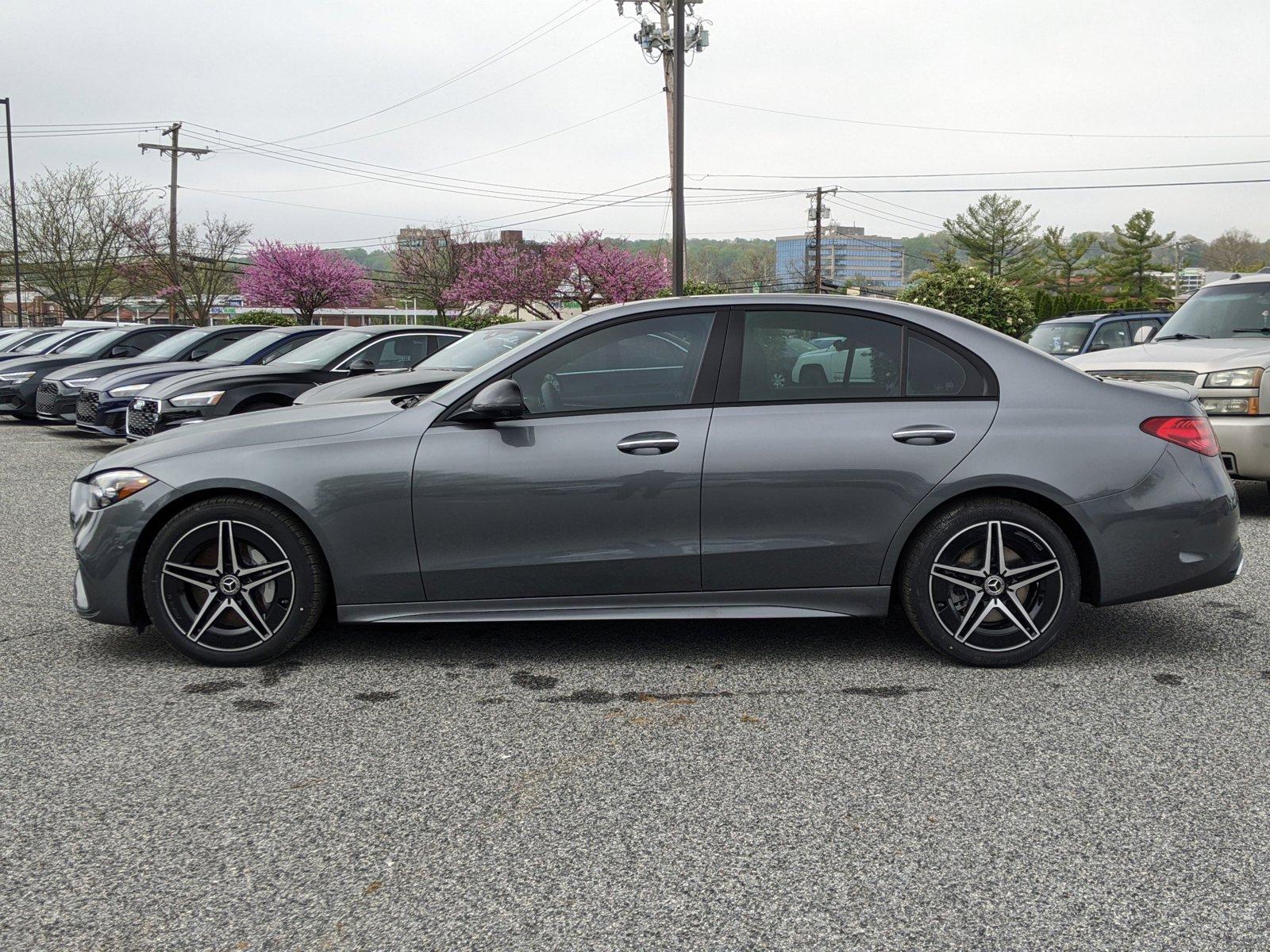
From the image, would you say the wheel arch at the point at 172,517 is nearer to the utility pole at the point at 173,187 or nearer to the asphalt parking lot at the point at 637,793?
the asphalt parking lot at the point at 637,793

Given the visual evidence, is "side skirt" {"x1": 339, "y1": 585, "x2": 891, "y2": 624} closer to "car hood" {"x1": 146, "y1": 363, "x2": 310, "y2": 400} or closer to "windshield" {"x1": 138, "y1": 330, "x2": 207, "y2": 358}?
"car hood" {"x1": 146, "y1": 363, "x2": 310, "y2": 400}

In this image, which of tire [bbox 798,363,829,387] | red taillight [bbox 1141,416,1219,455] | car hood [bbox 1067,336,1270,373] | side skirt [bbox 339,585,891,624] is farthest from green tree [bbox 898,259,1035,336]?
side skirt [bbox 339,585,891,624]

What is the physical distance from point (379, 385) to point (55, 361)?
11485 mm

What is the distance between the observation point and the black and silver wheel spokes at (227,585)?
15.0ft

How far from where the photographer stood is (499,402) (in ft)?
14.7

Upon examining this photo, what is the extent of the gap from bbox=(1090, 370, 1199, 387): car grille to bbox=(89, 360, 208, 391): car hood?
386 inches

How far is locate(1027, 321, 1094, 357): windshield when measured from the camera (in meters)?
16.0

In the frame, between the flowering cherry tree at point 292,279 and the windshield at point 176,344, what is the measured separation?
102ft

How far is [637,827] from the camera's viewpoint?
3.12 meters

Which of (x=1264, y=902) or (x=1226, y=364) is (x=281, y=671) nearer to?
(x=1264, y=902)

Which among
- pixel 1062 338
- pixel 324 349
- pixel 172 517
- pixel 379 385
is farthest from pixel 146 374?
pixel 1062 338

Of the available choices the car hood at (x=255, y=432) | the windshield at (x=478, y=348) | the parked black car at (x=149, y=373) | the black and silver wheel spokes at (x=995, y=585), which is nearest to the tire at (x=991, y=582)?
the black and silver wheel spokes at (x=995, y=585)

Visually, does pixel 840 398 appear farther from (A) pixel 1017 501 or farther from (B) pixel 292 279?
(B) pixel 292 279

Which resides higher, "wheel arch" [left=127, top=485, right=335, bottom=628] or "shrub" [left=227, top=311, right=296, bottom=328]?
"shrub" [left=227, top=311, right=296, bottom=328]
